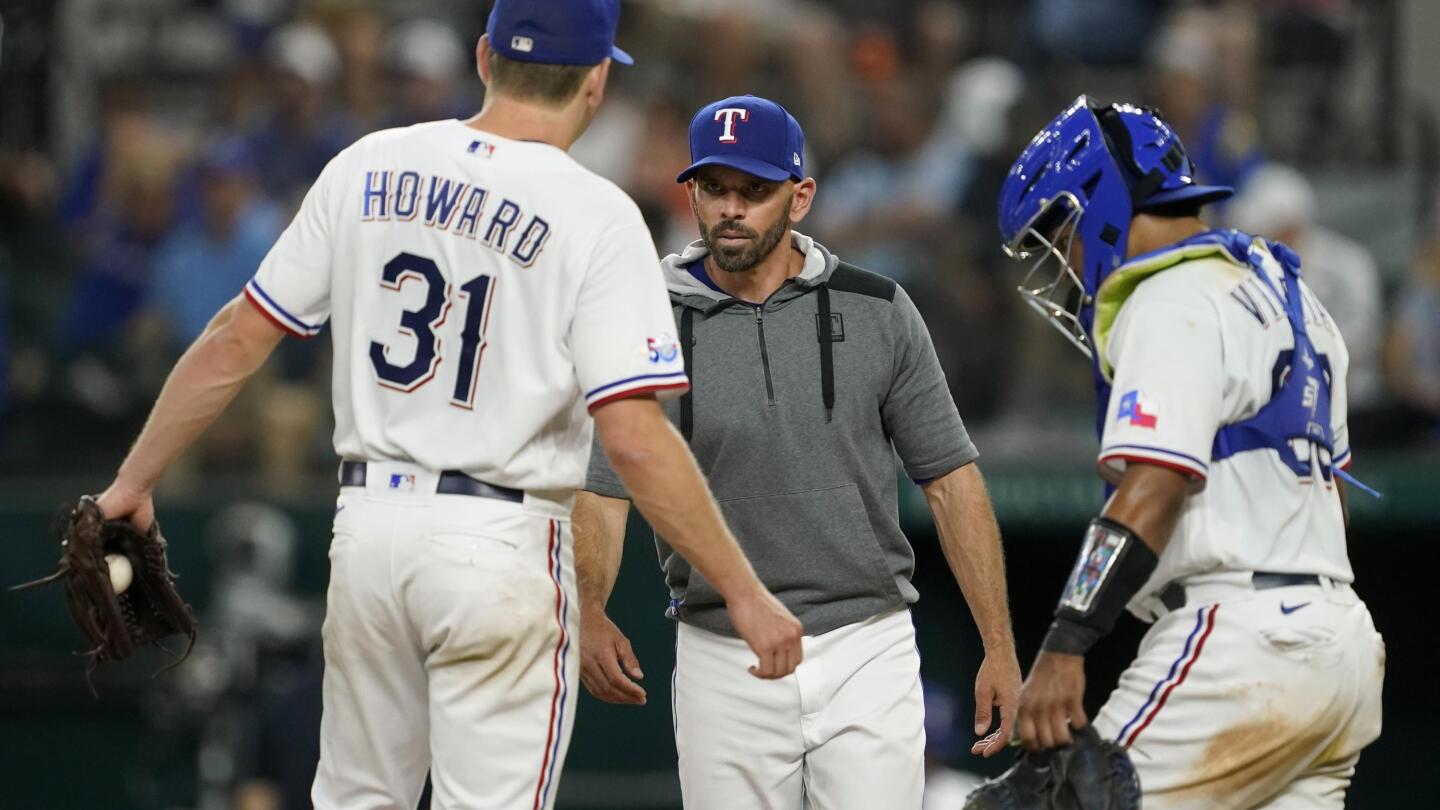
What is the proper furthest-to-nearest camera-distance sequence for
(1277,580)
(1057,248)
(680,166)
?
1. (680,166)
2. (1057,248)
3. (1277,580)

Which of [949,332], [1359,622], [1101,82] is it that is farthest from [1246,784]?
[1101,82]

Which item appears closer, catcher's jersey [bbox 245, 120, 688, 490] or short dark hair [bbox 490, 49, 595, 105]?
catcher's jersey [bbox 245, 120, 688, 490]

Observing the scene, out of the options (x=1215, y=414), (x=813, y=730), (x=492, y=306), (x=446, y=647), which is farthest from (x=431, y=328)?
(x=1215, y=414)

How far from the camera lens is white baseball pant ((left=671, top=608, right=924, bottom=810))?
450 centimetres

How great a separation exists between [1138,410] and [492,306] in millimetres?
1281

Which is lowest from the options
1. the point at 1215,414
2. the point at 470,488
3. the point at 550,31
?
the point at 470,488

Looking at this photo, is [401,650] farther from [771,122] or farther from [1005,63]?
[1005,63]

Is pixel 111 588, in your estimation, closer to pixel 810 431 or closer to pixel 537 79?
pixel 537 79

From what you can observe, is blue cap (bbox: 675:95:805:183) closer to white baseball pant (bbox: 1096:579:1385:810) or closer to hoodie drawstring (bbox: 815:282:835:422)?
hoodie drawstring (bbox: 815:282:835:422)

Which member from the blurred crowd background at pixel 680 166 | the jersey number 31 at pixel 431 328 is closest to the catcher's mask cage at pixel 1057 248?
the jersey number 31 at pixel 431 328

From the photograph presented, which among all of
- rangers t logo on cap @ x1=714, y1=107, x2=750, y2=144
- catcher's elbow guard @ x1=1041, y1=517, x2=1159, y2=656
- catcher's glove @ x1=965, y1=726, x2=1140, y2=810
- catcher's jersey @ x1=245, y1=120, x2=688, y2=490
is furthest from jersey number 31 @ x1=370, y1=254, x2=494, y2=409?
catcher's glove @ x1=965, y1=726, x2=1140, y2=810

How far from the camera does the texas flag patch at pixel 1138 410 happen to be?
373cm

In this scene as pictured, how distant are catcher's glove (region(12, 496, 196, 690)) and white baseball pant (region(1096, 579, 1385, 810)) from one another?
6.84 ft

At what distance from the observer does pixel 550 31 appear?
387cm
